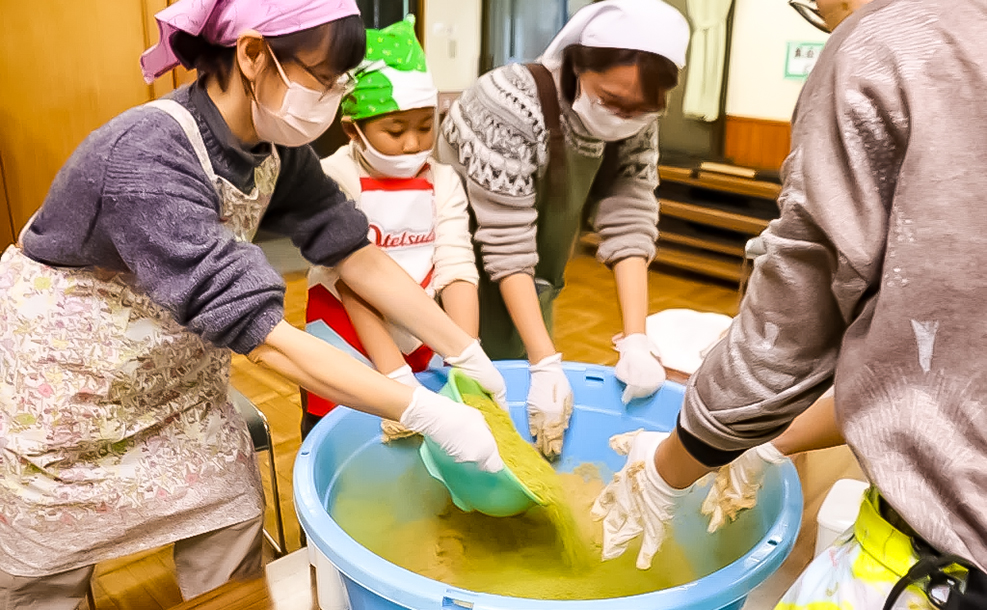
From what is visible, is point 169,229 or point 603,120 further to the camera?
point 603,120

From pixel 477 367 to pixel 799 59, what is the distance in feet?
9.47

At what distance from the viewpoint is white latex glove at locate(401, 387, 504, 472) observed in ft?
2.76

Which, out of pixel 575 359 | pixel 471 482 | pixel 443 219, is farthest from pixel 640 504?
pixel 575 359

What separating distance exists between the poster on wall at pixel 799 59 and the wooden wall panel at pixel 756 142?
0.22 meters

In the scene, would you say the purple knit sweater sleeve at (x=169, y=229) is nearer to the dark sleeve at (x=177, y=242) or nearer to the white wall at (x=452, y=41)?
the dark sleeve at (x=177, y=242)

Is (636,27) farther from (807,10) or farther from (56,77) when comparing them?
(56,77)

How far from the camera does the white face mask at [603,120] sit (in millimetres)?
1075

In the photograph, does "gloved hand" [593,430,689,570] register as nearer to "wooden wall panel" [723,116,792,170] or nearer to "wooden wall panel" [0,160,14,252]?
"wooden wall panel" [0,160,14,252]

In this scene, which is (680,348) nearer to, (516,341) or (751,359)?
(516,341)

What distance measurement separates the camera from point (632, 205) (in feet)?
4.09

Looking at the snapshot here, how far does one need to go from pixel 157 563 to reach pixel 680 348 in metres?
1.18

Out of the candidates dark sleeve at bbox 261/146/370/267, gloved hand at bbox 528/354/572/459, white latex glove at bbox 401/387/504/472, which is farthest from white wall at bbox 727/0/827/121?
white latex glove at bbox 401/387/504/472

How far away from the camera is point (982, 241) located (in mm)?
367

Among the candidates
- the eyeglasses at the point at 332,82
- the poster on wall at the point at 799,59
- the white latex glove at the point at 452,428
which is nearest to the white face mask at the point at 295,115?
the eyeglasses at the point at 332,82
